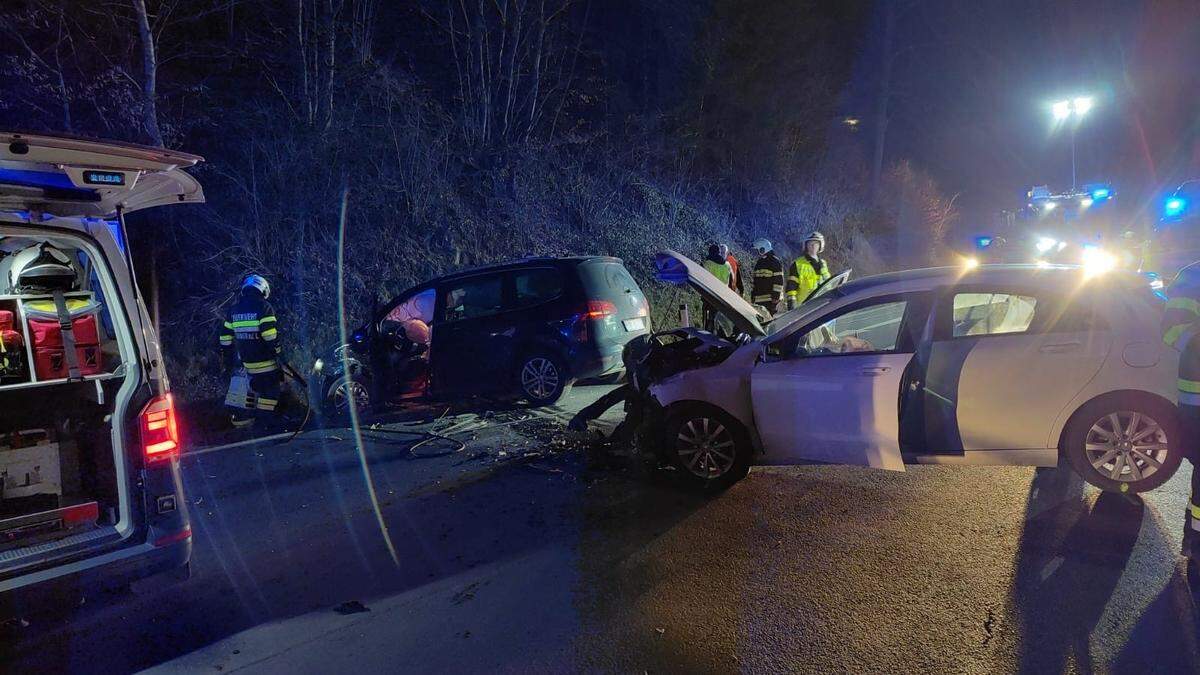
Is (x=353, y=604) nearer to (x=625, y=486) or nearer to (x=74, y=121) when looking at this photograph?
(x=625, y=486)

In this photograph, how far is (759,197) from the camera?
22.2 metres

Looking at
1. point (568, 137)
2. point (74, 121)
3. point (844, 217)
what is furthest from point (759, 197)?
point (74, 121)

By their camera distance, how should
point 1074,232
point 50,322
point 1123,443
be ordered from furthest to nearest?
point 1074,232
point 1123,443
point 50,322

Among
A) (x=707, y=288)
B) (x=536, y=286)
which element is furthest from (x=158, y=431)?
(x=536, y=286)

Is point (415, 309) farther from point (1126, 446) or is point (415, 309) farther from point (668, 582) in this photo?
point (1126, 446)

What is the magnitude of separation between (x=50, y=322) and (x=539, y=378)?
15.7 ft

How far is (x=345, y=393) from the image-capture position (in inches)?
317

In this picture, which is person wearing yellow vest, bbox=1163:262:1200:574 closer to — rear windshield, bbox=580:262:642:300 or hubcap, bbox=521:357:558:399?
rear windshield, bbox=580:262:642:300

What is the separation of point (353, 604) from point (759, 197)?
20.4 metres

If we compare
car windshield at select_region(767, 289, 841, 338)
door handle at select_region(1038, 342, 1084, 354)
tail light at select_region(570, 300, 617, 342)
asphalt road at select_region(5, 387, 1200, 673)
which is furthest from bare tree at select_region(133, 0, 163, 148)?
door handle at select_region(1038, 342, 1084, 354)

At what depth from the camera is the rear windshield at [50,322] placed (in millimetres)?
3635

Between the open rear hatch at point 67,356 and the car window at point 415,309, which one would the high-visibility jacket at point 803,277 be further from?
the open rear hatch at point 67,356

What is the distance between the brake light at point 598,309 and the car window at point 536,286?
37cm

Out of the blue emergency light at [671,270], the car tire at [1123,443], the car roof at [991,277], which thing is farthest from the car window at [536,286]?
the car tire at [1123,443]
